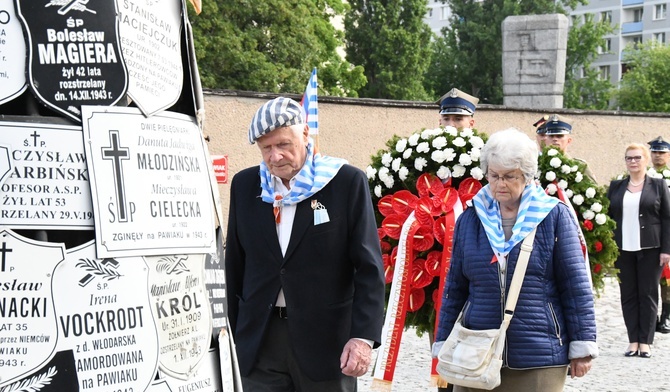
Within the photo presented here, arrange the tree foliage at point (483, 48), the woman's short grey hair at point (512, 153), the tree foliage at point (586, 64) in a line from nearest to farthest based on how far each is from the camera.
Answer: the woman's short grey hair at point (512, 153) → the tree foliage at point (483, 48) → the tree foliage at point (586, 64)

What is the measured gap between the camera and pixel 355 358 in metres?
4.94

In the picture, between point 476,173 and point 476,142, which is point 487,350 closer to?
point 476,173

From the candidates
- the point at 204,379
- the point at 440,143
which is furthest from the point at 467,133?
the point at 204,379

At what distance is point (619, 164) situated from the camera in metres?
21.2

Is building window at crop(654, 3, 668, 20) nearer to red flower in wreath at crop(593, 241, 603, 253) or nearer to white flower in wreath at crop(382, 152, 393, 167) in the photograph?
red flower in wreath at crop(593, 241, 603, 253)

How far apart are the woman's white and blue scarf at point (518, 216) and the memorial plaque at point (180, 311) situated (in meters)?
2.45

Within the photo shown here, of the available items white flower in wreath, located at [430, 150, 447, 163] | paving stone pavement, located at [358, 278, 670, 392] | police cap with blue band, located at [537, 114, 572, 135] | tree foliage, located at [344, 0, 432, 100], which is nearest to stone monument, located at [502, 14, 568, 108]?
paving stone pavement, located at [358, 278, 670, 392]

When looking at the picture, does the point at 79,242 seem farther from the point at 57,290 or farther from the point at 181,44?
the point at 181,44

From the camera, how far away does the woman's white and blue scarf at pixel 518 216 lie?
5.26m

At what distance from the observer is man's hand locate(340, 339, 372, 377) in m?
4.95

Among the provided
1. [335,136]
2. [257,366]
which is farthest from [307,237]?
[335,136]

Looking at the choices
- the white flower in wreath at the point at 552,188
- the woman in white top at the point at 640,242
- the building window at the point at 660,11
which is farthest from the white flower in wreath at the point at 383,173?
the building window at the point at 660,11

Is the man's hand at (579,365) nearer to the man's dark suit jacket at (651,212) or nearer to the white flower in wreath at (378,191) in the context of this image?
the white flower in wreath at (378,191)

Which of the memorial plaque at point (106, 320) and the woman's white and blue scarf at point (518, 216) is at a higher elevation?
the memorial plaque at point (106, 320)
